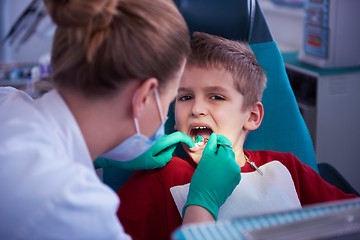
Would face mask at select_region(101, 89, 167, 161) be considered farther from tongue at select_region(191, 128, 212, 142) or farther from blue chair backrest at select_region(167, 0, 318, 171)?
blue chair backrest at select_region(167, 0, 318, 171)

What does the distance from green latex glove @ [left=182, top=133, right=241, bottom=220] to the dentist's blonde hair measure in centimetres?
33

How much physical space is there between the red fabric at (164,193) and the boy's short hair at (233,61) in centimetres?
23

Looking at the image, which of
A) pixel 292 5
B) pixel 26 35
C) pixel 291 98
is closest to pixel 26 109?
pixel 291 98

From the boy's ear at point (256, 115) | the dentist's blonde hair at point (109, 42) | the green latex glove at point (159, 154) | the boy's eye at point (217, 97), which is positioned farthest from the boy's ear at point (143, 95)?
the boy's ear at point (256, 115)

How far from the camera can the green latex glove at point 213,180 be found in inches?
43.1

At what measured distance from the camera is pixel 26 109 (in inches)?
35.5

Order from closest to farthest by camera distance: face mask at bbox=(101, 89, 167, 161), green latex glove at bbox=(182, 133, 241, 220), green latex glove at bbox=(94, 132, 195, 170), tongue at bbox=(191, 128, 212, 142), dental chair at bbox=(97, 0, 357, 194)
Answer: face mask at bbox=(101, 89, 167, 161)
green latex glove at bbox=(182, 133, 241, 220)
green latex glove at bbox=(94, 132, 195, 170)
tongue at bbox=(191, 128, 212, 142)
dental chair at bbox=(97, 0, 357, 194)

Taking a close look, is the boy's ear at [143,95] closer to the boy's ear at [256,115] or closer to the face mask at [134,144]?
the face mask at [134,144]

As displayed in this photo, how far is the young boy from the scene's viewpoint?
119cm

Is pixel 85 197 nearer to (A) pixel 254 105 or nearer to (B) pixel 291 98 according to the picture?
(A) pixel 254 105

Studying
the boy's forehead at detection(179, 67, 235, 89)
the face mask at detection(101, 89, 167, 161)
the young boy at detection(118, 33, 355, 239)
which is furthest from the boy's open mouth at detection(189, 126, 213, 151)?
the face mask at detection(101, 89, 167, 161)

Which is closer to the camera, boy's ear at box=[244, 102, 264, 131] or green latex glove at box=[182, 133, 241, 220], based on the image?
green latex glove at box=[182, 133, 241, 220]

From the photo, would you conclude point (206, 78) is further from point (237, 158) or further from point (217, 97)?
point (237, 158)

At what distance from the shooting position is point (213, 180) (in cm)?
112
